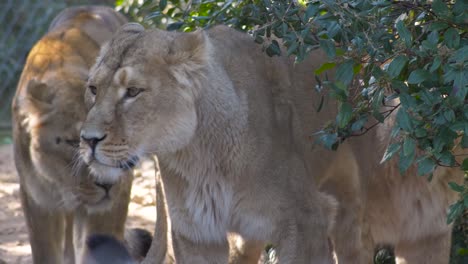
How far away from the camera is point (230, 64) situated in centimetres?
383

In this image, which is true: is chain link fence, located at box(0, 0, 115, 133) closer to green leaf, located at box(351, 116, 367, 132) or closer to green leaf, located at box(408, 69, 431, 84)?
green leaf, located at box(351, 116, 367, 132)

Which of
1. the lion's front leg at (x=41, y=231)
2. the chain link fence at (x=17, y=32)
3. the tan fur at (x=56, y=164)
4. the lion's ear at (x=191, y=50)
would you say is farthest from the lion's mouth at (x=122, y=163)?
the chain link fence at (x=17, y=32)

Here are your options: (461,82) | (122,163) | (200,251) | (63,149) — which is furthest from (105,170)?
(461,82)

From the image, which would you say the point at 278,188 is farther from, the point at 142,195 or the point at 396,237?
the point at 142,195

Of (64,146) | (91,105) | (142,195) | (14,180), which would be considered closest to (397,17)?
(91,105)

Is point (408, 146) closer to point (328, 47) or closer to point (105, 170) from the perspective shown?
point (328, 47)

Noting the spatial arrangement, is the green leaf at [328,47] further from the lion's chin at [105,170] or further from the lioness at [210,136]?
the lion's chin at [105,170]

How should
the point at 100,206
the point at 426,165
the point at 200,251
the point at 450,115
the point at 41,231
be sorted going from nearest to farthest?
the point at 450,115
the point at 426,165
the point at 200,251
the point at 100,206
the point at 41,231

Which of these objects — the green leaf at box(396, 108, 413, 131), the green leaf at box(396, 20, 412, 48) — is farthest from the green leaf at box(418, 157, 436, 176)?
the green leaf at box(396, 20, 412, 48)

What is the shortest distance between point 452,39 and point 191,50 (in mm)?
1038

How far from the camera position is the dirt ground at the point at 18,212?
18.6 feet

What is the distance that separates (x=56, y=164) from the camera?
4.71m

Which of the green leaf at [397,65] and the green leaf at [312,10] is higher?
the green leaf at [312,10]

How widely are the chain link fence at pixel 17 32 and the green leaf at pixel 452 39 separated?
23.8ft
